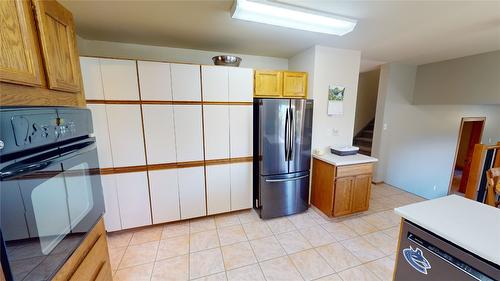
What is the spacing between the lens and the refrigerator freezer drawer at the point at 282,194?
104 inches

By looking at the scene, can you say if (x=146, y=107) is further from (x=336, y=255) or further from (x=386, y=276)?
(x=386, y=276)

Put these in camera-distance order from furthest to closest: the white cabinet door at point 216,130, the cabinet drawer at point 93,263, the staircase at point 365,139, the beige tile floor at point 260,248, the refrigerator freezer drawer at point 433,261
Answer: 1. the staircase at point 365,139
2. the white cabinet door at point 216,130
3. the beige tile floor at point 260,248
4. the cabinet drawer at point 93,263
5. the refrigerator freezer drawer at point 433,261

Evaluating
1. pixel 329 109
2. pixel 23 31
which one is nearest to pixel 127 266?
pixel 23 31

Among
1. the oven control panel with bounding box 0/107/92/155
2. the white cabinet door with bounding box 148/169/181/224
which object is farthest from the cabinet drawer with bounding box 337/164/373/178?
the oven control panel with bounding box 0/107/92/155

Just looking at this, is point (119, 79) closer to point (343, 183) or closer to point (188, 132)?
point (188, 132)

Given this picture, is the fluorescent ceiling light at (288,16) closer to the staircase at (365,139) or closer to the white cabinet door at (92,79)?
the white cabinet door at (92,79)

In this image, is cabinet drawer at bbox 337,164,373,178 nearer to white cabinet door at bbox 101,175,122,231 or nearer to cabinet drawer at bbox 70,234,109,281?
cabinet drawer at bbox 70,234,109,281

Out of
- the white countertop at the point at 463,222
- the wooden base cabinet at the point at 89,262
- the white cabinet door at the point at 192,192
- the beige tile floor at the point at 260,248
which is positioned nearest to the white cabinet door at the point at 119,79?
the white cabinet door at the point at 192,192

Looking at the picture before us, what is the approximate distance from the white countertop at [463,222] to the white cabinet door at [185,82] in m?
2.29

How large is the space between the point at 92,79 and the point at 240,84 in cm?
165

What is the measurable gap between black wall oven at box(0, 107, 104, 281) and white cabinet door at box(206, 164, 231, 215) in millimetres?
1576

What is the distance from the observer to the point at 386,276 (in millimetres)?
1771

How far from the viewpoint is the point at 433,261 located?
→ 3.35 ft

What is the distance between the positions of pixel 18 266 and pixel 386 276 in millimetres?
2522
